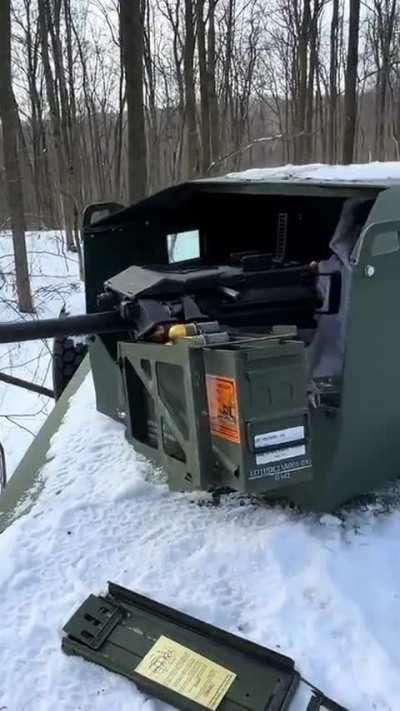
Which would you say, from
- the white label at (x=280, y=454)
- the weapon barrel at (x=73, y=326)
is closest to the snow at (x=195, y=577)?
the white label at (x=280, y=454)

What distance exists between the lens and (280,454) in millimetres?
2201

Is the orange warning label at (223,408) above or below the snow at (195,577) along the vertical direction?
above

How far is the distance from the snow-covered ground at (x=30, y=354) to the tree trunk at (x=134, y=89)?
2.28m

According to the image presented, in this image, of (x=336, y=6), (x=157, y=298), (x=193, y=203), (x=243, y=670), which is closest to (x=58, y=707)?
(x=243, y=670)

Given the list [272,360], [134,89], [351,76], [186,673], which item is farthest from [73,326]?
[351,76]

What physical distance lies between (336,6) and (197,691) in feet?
56.4

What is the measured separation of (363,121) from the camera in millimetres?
37375

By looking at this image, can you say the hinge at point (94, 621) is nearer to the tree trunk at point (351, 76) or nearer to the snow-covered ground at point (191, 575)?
the snow-covered ground at point (191, 575)

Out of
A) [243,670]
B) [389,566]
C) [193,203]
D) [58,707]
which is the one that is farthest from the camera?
[193,203]

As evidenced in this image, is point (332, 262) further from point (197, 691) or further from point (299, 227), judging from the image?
point (197, 691)

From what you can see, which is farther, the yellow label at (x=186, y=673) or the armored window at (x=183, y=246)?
the armored window at (x=183, y=246)

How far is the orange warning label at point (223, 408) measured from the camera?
2145 millimetres

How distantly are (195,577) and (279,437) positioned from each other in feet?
1.82

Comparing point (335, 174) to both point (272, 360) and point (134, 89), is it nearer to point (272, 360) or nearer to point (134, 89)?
point (272, 360)
